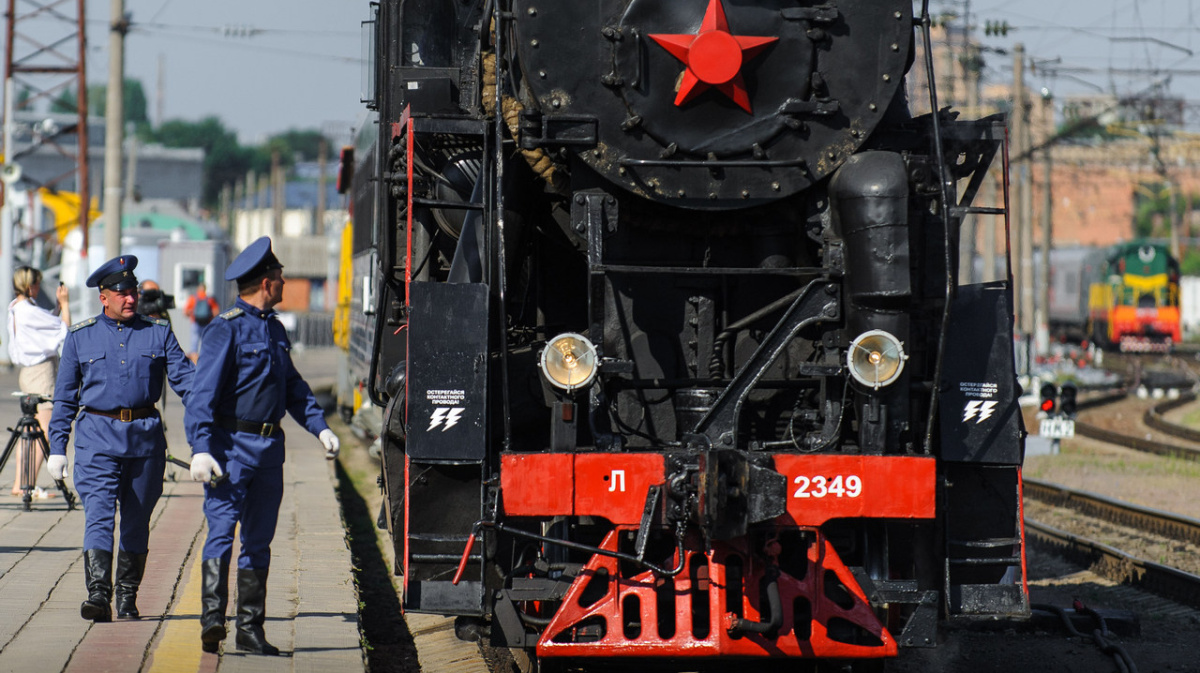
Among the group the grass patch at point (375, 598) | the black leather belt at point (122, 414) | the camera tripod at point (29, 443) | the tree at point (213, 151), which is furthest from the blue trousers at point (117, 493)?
the tree at point (213, 151)

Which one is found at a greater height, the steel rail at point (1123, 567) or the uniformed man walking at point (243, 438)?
the uniformed man walking at point (243, 438)

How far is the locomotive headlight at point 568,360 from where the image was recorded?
5.80 metres

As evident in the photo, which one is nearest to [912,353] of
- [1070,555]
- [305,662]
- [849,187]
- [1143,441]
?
[849,187]

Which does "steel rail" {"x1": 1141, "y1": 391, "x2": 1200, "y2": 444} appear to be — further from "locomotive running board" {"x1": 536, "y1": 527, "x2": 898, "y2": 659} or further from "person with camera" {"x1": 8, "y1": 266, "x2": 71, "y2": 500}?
"locomotive running board" {"x1": 536, "y1": 527, "x2": 898, "y2": 659}

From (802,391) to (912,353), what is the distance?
0.51 metres

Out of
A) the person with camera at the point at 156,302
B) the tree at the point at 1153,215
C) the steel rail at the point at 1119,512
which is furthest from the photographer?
the tree at the point at 1153,215

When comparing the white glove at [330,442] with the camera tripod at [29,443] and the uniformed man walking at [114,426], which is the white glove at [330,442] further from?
the camera tripod at [29,443]

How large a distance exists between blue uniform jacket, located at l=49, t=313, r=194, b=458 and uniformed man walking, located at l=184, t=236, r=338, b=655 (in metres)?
0.82

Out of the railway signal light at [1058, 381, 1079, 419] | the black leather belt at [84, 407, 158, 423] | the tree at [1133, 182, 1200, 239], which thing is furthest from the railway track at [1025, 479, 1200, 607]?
the tree at [1133, 182, 1200, 239]

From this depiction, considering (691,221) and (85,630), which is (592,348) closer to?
(691,221)

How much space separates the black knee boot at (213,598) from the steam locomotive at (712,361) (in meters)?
0.83

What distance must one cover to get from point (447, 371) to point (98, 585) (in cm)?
216

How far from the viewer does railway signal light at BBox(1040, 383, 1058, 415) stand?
54.2ft

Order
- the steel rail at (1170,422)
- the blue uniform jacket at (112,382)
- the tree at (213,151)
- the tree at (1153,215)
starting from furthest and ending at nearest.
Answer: the tree at (213,151) → the tree at (1153,215) → the steel rail at (1170,422) → the blue uniform jacket at (112,382)
